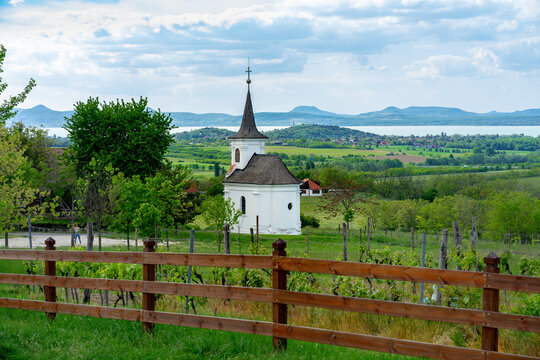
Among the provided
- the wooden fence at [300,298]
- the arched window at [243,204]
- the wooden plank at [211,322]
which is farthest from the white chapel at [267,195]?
the wooden plank at [211,322]

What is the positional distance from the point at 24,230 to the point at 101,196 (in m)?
14.2

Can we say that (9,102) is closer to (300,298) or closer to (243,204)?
(300,298)

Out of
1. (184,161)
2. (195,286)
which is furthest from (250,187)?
(184,161)

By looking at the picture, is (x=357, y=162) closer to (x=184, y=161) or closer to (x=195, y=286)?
(x=184, y=161)

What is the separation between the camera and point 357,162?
538 ft

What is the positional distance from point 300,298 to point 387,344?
3.49 feet

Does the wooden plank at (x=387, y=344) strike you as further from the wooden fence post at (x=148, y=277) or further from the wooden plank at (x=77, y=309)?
the wooden plank at (x=77, y=309)

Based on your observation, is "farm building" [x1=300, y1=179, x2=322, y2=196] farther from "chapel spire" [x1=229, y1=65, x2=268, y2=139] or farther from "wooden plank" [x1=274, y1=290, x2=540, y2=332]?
"wooden plank" [x1=274, y1=290, x2=540, y2=332]

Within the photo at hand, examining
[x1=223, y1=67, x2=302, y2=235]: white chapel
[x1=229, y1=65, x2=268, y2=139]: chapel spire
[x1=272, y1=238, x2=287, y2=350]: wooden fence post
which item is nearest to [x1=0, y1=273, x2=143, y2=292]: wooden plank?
[x1=272, y1=238, x2=287, y2=350]: wooden fence post

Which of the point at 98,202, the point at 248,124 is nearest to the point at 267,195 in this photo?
the point at 248,124

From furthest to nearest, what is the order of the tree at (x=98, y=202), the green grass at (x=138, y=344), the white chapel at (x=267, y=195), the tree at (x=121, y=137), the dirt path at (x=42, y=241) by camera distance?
the white chapel at (x=267, y=195) → the tree at (x=121, y=137) → the dirt path at (x=42, y=241) → the tree at (x=98, y=202) → the green grass at (x=138, y=344)

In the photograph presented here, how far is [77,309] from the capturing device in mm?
7855

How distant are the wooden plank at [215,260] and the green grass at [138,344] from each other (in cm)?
85

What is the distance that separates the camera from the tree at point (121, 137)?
45.5 meters
